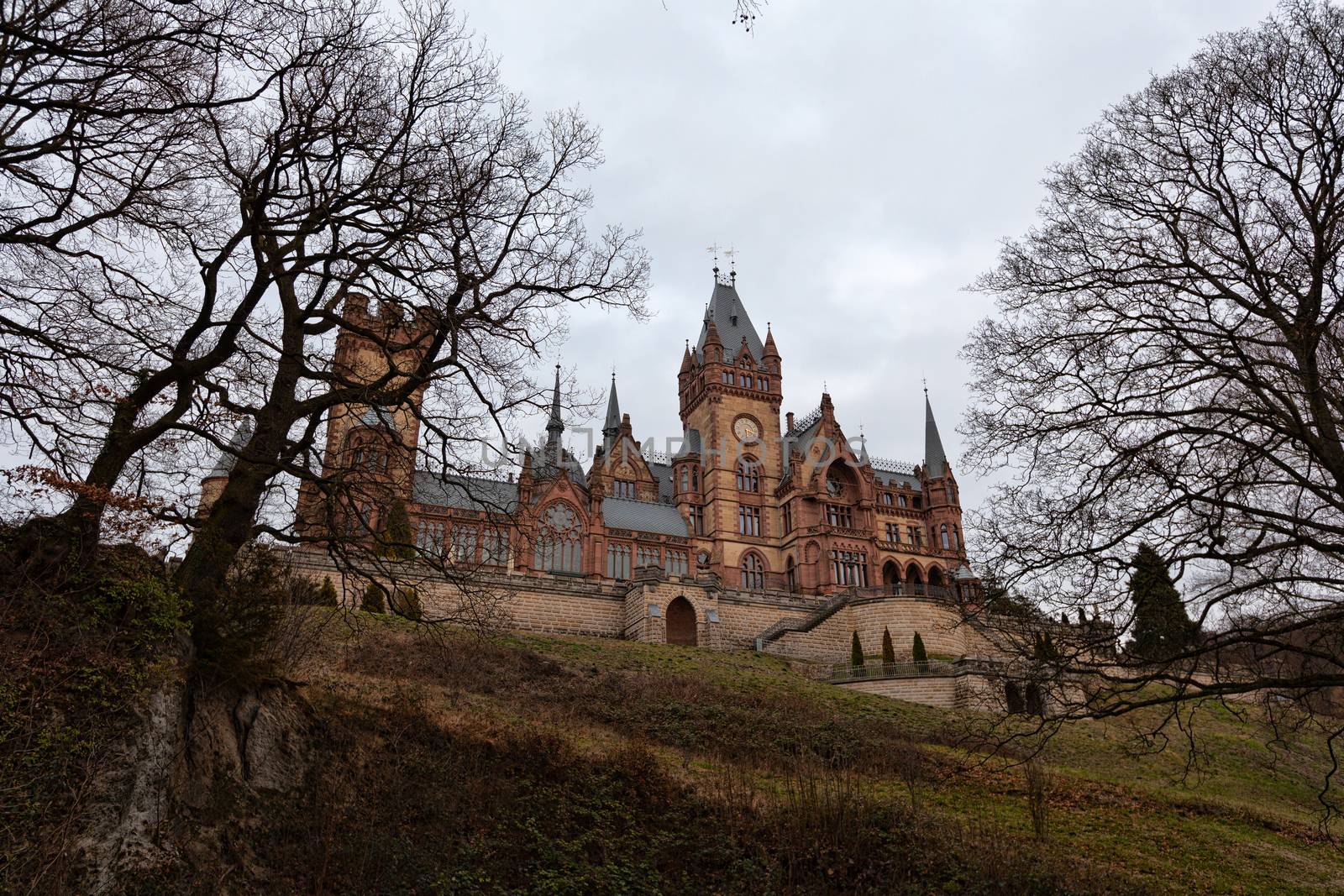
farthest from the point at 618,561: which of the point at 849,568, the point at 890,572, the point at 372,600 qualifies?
the point at 890,572

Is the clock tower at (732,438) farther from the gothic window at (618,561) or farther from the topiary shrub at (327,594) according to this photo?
the topiary shrub at (327,594)

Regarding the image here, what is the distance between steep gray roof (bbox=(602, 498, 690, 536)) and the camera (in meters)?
49.5

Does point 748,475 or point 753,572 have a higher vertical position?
point 748,475

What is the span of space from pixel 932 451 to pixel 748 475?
49.6 ft

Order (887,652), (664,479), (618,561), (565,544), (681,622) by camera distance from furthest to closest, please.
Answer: (664,479) < (618,561) < (565,544) < (681,622) < (887,652)

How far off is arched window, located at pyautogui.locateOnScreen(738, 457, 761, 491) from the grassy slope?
3162 centimetres

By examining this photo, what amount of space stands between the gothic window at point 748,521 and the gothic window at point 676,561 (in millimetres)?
5276

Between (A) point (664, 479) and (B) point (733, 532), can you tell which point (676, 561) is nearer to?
(B) point (733, 532)

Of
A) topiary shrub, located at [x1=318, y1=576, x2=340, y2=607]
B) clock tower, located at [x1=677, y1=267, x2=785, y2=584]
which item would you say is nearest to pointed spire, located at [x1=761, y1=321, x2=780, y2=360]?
clock tower, located at [x1=677, y1=267, x2=785, y2=584]

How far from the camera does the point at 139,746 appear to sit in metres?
9.34

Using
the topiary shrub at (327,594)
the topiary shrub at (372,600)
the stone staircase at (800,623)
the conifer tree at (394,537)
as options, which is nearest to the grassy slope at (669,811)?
the topiary shrub at (327,594)

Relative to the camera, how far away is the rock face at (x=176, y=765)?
8.73 metres

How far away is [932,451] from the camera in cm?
6262

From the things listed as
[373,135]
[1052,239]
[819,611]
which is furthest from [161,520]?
[819,611]
